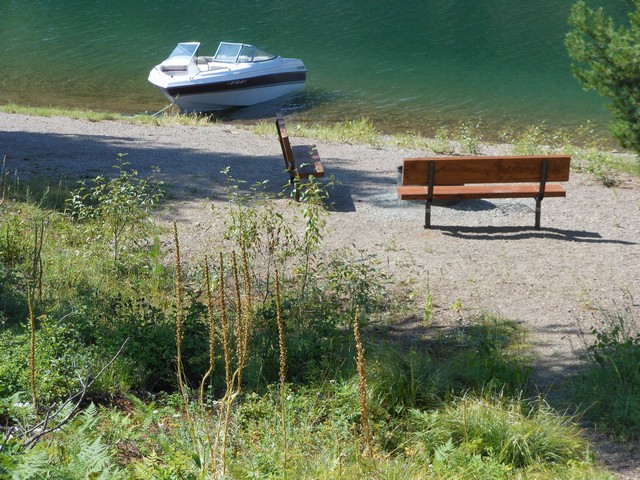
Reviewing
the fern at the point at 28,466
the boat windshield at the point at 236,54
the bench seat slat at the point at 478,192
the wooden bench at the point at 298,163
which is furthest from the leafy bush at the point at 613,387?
the boat windshield at the point at 236,54

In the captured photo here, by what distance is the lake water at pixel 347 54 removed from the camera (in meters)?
21.7

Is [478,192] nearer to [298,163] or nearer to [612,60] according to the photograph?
[298,163]

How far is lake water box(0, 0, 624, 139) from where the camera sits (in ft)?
71.1

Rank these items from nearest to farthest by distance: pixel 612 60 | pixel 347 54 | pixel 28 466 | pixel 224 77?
pixel 28 466, pixel 612 60, pixel 224 77, pixel 347 54

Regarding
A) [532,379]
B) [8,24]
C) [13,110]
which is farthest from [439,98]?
[8,24]

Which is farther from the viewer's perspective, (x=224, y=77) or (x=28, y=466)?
(x=224, y=77)

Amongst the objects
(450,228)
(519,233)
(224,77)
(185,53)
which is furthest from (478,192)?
(185,53)

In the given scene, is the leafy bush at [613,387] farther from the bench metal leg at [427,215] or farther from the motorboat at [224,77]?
the motorboat at [224,77]

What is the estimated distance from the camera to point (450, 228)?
9188mm

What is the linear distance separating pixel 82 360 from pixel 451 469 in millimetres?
2143

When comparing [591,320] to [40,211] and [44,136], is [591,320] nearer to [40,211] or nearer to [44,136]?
[40,211]

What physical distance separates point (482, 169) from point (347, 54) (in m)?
20.9

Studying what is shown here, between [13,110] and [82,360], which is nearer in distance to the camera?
[82,360]

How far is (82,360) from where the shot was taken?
466 centimetres
